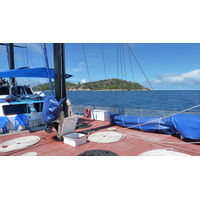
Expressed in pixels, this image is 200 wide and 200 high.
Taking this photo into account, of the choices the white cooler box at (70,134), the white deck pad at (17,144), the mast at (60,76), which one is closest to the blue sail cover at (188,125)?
the white cooler box at (70,134)

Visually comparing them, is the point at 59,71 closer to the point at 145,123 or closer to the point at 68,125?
the point at 68,125

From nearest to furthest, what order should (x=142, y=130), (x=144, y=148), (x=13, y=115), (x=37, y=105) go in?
(x=144, y=148) < (x=142, y=130) < (x=13, y=115) < (x=37, y=105)

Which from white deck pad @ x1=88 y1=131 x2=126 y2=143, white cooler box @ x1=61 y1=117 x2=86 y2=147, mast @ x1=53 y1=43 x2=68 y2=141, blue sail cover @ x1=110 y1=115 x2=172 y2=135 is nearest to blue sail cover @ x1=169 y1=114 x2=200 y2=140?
blue sail cover @ x1=110 y1=115 x2=172 y2=135

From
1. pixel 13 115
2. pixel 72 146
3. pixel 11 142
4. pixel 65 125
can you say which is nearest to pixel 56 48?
pixel 65 125

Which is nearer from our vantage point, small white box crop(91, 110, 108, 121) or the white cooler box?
the white cooler box

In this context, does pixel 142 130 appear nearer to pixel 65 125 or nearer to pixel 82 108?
pixel 65 125

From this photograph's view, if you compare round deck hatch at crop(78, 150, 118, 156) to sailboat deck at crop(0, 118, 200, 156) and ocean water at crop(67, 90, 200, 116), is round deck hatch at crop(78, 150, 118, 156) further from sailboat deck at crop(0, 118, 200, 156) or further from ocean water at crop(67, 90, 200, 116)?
ocean water at crop(67, 90, 200, 116)

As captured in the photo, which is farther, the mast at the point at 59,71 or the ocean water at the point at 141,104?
the ocean water at the point at 141,104

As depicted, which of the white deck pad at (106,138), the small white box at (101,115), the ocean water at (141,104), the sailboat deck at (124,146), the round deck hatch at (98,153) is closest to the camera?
the round deck hatch at (98,153)

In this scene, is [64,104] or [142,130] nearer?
[64,104]

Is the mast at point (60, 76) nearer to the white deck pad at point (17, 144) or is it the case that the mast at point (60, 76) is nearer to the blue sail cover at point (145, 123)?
the white deck pad at point (17, 144)

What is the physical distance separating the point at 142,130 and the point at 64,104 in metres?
3.89

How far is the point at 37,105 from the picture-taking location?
946cm

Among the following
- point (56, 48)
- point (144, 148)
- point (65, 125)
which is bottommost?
point (144, 148)
